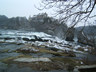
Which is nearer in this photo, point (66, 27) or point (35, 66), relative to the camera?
point (66, 27)

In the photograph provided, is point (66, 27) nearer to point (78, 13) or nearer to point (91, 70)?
point (78, 13)

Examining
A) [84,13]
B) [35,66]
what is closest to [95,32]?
[84,13]

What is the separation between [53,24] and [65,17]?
0.72 metres

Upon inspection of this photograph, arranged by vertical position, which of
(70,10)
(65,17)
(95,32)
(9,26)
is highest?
(9,26)

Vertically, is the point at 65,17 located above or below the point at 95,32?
above

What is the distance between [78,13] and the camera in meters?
4.75

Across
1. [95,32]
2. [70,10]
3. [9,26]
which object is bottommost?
[95,32]

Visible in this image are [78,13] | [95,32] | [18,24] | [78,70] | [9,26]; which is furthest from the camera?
[18,24]

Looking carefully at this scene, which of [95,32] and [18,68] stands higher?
[95,32]

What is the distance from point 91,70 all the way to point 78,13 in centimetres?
321

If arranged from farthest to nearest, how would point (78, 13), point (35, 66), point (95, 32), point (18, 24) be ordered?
point (18, 24) < point (95, 32) < point (35, 66) < point (78, 13)

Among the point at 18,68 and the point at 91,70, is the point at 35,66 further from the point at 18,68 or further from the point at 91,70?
the point at 91,70

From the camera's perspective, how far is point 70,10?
480cm

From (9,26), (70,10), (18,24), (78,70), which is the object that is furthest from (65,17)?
(18,24)
